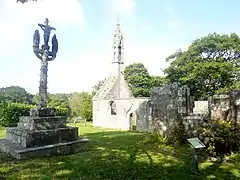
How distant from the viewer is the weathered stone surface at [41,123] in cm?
1056

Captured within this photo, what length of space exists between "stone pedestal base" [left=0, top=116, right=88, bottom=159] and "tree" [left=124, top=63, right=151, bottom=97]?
146 ft

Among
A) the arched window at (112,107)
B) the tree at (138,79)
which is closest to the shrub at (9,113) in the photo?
the arched window at (112,107)

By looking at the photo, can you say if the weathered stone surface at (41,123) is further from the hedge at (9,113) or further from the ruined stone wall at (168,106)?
the hedge at (9,113)

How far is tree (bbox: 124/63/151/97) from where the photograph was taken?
182ft

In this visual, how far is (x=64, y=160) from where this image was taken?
8945 millimetres

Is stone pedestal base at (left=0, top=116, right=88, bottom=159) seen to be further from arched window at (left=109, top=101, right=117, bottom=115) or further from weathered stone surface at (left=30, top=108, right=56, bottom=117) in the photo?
arched window at (left=109, top=101, right=117, bottom=115)

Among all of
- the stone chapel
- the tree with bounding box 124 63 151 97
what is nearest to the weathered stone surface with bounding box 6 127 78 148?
the stone chapel

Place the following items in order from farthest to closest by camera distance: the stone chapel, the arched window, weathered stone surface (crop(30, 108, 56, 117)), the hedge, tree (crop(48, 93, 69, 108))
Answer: tree (crop(48, 93, 69, 108)) < the arched window < the stone chapel < the hedge < weathered stone surface (crop(30, 108, 56, 117))

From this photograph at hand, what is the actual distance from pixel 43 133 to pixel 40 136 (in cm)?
18

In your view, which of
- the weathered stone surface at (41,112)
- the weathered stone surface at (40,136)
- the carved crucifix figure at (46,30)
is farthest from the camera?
the carved crucifix figure at (46,30)

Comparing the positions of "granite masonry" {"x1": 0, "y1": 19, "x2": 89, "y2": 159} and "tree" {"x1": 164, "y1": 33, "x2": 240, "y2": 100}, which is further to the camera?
"tree" {"x1": 164, "y1": 33, "x2": 240, "y2": 100}

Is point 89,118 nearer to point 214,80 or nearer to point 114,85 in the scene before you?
point 114,85

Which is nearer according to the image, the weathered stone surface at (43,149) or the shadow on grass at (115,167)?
the shadow on grass at (115,167)

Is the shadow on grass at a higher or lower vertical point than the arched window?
lower
